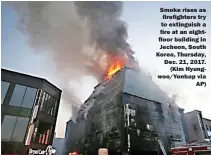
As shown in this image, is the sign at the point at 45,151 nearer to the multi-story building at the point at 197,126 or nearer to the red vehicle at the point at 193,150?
the red vehicle at the point at 193,150

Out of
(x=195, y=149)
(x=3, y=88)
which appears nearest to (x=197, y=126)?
(x=195, y=149)

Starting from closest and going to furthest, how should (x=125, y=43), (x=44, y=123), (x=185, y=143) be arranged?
(x=185, y=143), (x=44, y=123), (x=125, y=43)

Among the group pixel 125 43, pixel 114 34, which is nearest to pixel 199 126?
pixel 125 43

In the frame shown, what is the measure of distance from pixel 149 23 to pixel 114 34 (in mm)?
863

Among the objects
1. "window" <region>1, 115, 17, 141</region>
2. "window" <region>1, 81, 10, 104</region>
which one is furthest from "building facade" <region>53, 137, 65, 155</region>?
"window" <region>1, 81, 10, 104</region>

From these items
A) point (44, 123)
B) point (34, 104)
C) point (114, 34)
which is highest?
point (114, 34)

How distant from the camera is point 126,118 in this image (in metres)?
4.85

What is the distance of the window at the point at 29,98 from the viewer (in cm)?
498

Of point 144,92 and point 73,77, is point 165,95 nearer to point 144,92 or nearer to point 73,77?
point 144,92

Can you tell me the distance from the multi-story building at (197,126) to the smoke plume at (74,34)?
198 cm

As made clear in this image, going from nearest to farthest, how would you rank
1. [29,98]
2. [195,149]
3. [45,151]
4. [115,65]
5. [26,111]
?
[195,149] < [45,151] < [26,111] < [29,98] < [115,65]

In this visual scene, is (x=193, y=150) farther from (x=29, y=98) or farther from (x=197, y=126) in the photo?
(x=29, y=98)

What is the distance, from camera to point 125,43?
521cm

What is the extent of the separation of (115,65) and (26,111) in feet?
7.53
